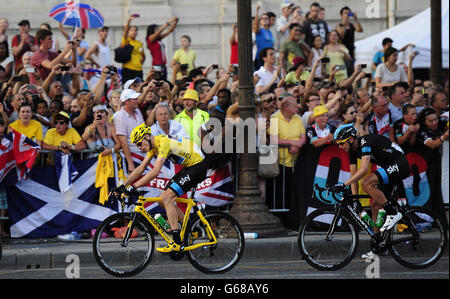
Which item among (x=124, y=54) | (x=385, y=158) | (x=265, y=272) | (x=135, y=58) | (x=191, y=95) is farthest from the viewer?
(x=135, y=58)

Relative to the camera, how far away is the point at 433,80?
636 inches

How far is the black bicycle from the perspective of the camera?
10.7m

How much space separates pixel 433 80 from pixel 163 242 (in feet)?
24.1

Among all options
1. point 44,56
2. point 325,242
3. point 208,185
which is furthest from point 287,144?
point 44,56

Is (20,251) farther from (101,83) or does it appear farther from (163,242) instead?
(101,83)

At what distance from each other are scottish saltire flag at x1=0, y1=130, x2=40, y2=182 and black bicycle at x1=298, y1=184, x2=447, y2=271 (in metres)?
3.99

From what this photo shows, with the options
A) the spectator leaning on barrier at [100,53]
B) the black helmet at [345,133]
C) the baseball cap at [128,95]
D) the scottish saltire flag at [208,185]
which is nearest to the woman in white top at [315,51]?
the spectator leaning on barrier at [100,53]

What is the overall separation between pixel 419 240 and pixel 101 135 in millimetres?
4694

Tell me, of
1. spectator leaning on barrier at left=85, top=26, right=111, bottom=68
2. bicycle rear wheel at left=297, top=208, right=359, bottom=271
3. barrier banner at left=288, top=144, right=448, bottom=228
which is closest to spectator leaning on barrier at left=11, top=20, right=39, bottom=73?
spectator leaning on barrier at left=85, top=26, right=111, bottom=68

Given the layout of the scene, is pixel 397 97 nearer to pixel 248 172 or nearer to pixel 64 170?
pixel 248 172

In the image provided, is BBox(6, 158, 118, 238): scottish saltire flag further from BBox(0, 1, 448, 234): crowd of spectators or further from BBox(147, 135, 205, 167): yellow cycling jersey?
BBox(147, 135, 205, 167): yellow cycling jersey

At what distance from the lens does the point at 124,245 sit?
10414mm

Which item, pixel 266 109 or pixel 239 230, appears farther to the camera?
pixel 266 109
